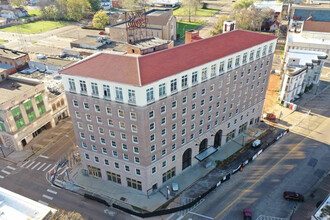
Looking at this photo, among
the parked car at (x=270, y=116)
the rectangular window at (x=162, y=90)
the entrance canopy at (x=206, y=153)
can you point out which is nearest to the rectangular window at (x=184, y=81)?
the rectangular window at (x=162, y=90)

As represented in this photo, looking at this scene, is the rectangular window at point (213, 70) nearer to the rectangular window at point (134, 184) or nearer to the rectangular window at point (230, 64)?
the rectangular window at point (230, 64)

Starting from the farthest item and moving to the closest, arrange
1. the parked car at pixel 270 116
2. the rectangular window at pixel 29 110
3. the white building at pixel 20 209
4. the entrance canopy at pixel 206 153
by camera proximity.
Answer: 1. the parked car at pixel 270 116
2. the rectangular window at pixel 29 110
3. the entrance canopy at pixel 206 153
4. the white building at pixel 20 209

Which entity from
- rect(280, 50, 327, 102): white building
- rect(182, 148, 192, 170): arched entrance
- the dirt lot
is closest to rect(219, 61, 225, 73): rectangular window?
rect(182, 148, 192, 170): arched entrance

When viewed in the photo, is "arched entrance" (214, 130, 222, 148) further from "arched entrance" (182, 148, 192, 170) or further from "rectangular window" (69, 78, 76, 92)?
"rectangular window" (69, 78, 76, 92)

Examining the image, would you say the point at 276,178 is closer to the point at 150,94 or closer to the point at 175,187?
the point at 175,187

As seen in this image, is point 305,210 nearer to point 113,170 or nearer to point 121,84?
point 113,170
